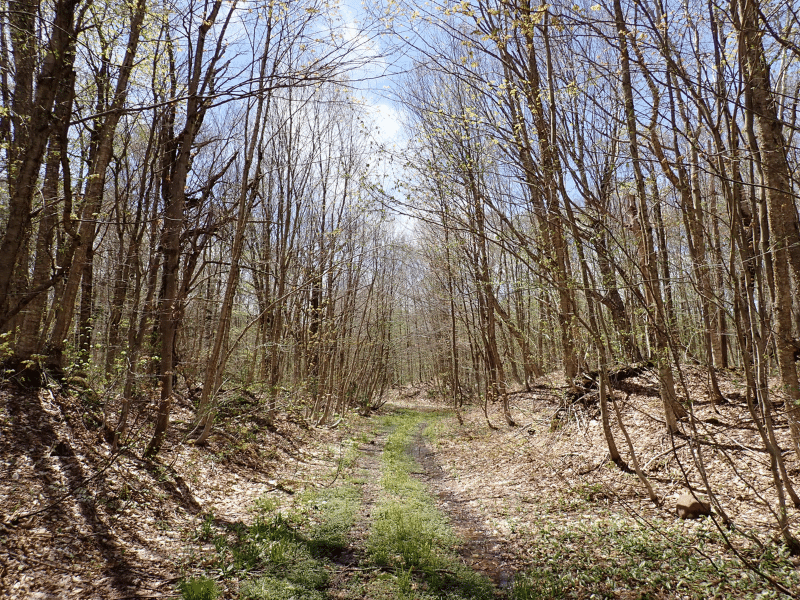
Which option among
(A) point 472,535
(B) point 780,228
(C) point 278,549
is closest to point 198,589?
(C) point 278,549

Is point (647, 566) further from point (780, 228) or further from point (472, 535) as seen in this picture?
point (780, 228)

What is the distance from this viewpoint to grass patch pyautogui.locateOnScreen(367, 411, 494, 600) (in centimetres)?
407

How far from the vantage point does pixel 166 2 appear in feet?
20.7

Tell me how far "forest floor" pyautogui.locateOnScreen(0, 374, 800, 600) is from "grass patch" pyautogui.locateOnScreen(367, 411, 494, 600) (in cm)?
2

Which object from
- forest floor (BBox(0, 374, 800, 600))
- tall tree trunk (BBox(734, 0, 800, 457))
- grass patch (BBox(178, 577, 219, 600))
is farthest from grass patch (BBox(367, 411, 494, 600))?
tall tree trunk (BBox(734, 0, 800, 457))

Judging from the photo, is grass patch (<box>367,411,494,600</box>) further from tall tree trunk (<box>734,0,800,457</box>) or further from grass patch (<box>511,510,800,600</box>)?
tall tree trunk (<box>734,0,800,457</box>)

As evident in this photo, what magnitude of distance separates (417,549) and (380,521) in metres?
1.06

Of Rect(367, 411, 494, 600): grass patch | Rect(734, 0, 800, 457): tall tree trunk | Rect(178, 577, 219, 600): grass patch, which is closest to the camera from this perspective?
Rect(178, 577, 219, 600): grass patch

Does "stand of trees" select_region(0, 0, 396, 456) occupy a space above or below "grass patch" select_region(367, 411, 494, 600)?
above

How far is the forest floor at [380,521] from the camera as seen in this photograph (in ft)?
12.9

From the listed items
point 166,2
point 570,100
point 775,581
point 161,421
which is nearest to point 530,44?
point 570,100

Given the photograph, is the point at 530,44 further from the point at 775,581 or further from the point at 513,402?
the point at 513,402

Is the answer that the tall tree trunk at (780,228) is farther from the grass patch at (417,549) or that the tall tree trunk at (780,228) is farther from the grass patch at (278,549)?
the grass patch at (278,549)

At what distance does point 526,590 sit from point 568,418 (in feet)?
19.5
